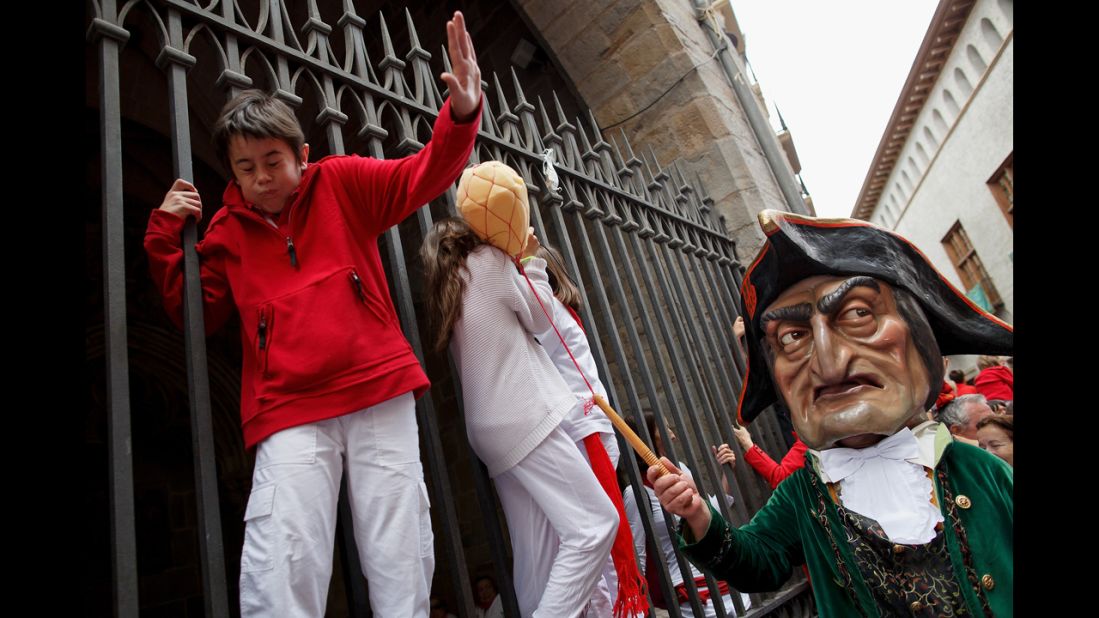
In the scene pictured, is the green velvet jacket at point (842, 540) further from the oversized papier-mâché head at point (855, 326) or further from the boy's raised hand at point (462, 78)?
the boy's raised hand at point (462, 78)

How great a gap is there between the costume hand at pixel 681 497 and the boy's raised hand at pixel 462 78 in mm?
991

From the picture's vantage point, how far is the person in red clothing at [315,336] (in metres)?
1.48

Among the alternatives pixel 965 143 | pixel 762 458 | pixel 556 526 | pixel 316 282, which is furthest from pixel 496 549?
pixel 965 143

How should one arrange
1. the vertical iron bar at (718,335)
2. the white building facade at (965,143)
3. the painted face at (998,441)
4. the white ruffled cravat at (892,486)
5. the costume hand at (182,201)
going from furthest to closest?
the white building facade at (965,143) < the vertical iron bar at (718,335) < the painted face at (998,441) < the costume hand at (182,201) < the white ruffled cravat at (892,486)

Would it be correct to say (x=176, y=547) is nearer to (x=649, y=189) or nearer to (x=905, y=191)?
(x=649, y=189)

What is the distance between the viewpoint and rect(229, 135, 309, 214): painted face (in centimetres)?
169

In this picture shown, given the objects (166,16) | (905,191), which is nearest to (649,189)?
(166,16)

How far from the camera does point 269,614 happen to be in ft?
4.53

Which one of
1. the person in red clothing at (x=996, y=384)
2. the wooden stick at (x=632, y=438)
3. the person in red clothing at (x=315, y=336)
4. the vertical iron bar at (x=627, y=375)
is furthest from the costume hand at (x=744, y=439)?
the person in red clothing at (x=996, y=384)

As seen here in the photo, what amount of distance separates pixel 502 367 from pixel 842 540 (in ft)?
3.33

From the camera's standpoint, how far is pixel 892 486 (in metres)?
1.59

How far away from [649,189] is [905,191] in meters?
22.3

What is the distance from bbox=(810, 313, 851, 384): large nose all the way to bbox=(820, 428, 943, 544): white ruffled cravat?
231 mm

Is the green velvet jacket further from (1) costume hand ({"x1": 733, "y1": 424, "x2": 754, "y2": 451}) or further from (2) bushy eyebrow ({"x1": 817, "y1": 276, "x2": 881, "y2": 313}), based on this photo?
(1) costume hand ({"x1": 733, "y1": 424, "x2": 754, "y2": 451})
